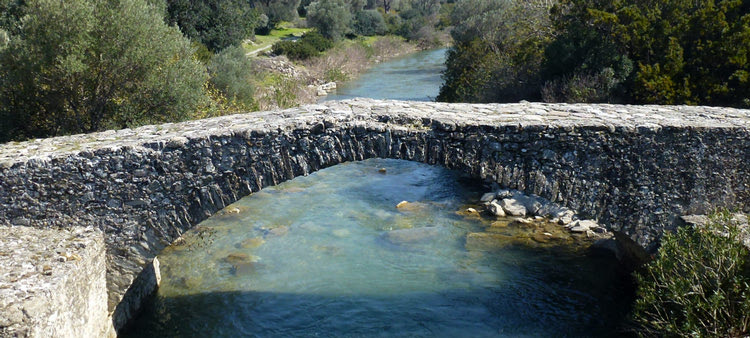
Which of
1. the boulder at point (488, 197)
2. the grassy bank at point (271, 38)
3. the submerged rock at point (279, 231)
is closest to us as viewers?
the submerged rock at point (279, 231)

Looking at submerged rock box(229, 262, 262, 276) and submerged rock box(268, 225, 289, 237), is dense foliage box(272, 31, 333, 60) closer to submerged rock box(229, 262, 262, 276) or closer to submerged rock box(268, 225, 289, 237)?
submerged rock box(268, 225, 289, 237)

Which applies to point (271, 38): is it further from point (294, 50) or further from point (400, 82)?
point (400, 82)

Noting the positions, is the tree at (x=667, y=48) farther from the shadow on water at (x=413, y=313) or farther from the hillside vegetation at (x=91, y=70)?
the hillside vegetation at (x=91, y=70)

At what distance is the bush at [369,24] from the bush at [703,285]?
4443 centimetres

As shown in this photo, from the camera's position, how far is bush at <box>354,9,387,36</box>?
51.2 m

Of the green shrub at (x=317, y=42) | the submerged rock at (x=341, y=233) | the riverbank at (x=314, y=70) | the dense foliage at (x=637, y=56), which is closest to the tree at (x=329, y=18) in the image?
the riverbank at (x=314, y=70)

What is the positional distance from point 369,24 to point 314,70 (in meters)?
19.1

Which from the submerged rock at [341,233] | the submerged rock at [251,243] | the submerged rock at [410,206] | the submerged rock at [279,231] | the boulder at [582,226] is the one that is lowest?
the submerged rock at [410,206]

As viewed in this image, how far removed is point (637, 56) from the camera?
629 inches

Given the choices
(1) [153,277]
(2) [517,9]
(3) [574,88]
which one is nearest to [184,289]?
(1) [153,277]

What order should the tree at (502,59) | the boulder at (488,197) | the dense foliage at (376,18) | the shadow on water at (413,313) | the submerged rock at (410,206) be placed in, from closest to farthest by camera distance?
the shadow on water at (413,313), the submerged rock at (410,206), the boulder at (488,197), the tree at (502,59), the dense foliage at (376,18)

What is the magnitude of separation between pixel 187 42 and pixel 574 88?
1045cm

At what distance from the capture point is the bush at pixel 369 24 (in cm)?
5116

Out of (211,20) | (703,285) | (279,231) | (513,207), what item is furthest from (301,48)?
(703,285)
